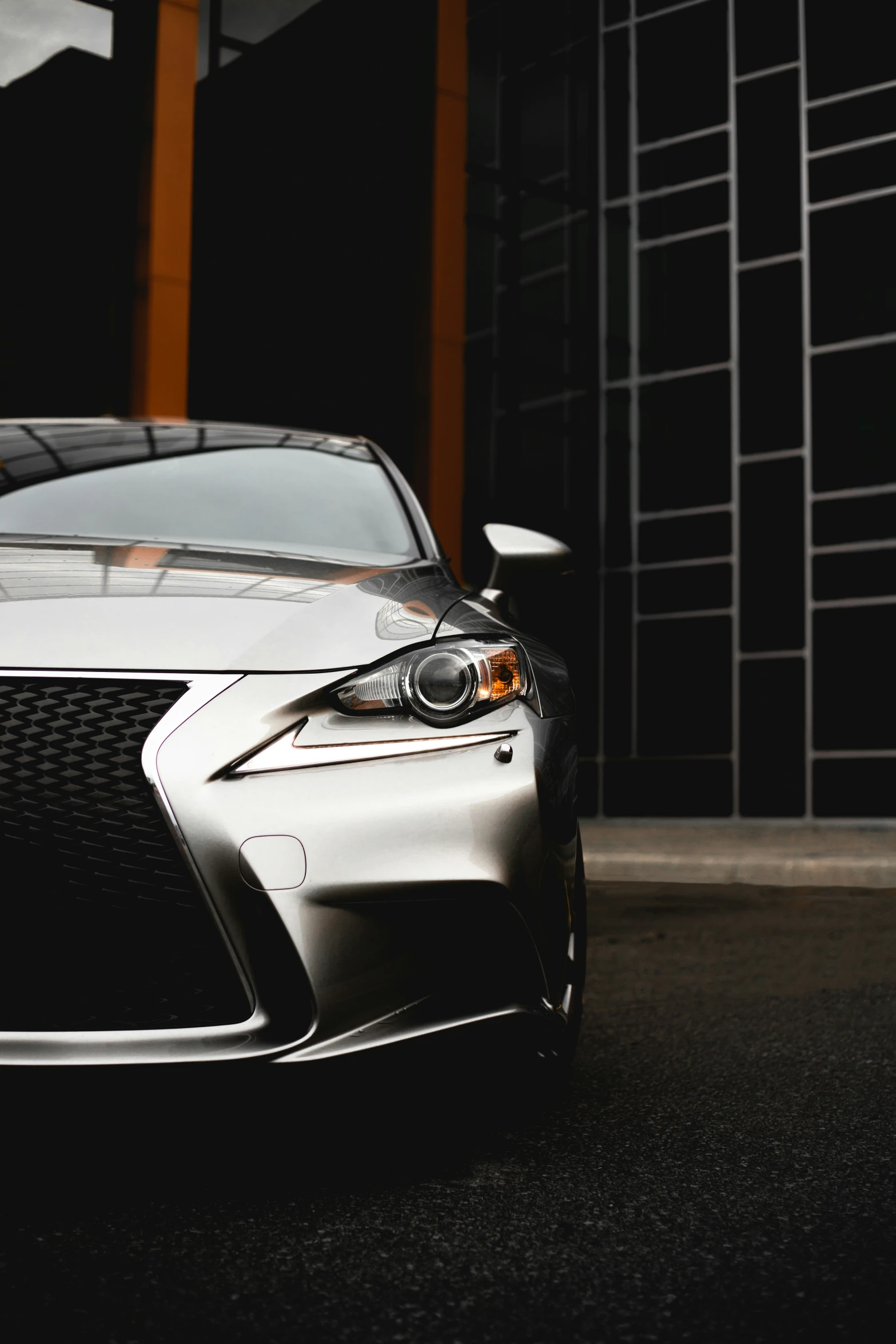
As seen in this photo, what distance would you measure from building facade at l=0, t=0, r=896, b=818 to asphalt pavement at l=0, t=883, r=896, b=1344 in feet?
44.6

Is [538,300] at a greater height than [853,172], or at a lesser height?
lesser

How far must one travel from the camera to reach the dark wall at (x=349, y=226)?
58.0ft

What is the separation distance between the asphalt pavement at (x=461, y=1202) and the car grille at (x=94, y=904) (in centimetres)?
12

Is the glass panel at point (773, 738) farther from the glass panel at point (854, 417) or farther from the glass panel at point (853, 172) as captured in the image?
the glass panel at point (853, 172)

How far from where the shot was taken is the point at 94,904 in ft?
7.77

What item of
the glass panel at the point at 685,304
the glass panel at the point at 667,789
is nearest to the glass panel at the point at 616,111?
the glass panel at the point at 685,304

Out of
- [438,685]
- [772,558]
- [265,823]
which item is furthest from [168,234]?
[265,823]

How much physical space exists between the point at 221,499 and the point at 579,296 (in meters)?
16.5

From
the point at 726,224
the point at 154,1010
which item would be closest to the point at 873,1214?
the point at 154,1010

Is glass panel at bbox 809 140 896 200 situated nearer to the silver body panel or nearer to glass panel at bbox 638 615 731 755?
glass panel at bbox 638 615 731 755

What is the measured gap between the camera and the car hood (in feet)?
8.35

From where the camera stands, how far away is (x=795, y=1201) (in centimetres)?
251

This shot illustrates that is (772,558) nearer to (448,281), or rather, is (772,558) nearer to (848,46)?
(448,281)

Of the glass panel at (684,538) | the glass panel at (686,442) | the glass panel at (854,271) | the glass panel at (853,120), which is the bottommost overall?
the glass panel at (684,538)
